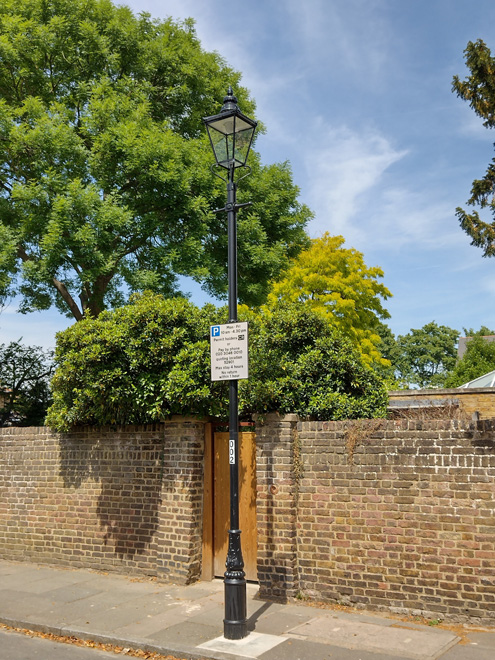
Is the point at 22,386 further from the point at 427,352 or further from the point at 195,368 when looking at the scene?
the point at 427,352

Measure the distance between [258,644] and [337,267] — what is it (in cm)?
2479

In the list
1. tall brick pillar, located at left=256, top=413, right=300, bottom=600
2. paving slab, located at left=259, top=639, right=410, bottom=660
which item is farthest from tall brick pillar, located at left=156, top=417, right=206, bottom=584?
paving slab, located at left=259, top=639, right=410, bottom=660

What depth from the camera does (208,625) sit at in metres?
7.23

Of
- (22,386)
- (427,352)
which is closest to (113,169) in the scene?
(22,386)

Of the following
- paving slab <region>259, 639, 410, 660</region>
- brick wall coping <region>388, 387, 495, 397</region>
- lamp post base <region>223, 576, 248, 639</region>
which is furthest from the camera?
brick wall coping <region>388, 387, 495, 397</region>

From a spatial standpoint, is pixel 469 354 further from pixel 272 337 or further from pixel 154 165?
pixel 272 337

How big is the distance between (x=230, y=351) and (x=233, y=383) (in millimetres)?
394

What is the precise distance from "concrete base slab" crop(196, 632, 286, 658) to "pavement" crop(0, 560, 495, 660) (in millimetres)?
11

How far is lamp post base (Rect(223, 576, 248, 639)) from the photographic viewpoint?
6637mm

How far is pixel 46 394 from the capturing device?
1914cm

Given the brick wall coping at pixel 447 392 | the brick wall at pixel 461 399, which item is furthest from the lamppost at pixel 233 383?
the brick wall coping at pixel 447 392

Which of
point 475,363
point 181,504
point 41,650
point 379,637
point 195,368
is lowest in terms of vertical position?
point 41,650

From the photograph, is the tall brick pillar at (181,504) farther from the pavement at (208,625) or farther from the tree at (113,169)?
the tree at (113,169)

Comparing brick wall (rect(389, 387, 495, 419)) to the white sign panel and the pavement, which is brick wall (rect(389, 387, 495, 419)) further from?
the white sign panel
